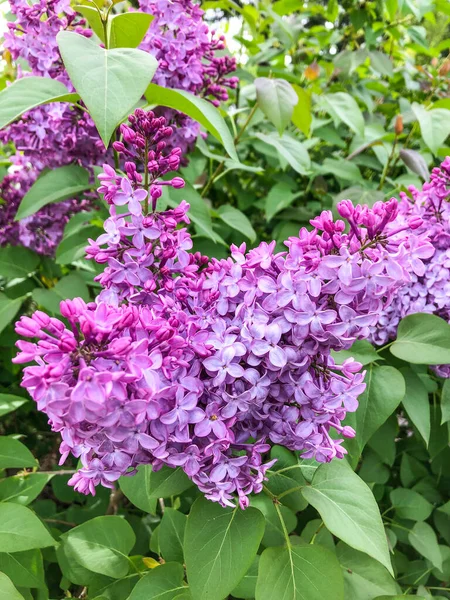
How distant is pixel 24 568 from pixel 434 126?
1678 mm

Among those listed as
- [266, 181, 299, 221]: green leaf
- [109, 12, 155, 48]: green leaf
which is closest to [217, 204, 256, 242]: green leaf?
[266, 181, 299, 221]: green leaf

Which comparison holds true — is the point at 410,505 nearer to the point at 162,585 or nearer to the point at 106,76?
the point at 162,585

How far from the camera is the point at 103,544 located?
1149 millimetres

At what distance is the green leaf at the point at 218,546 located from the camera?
0.86 m

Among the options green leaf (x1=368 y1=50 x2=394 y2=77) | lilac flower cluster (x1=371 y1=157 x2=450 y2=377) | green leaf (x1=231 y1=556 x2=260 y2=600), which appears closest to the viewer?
green leaf (x1=231 y1=556 x2=260 y2=600)

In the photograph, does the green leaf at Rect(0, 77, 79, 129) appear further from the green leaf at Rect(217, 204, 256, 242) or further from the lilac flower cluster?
the lilac flower cluster

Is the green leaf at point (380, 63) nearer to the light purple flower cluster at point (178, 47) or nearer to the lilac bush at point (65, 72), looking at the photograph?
the lilac bush at point (65, 72)

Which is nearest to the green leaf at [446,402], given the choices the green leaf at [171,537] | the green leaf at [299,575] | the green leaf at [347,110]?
the green leaf at [299,575]

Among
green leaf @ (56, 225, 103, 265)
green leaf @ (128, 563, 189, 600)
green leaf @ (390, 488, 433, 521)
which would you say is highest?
green leaf @ (56, 225, 103, 265)

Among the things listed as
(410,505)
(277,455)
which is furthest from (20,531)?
(410,505)

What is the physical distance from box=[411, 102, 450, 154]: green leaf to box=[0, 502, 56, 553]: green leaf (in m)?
1.49

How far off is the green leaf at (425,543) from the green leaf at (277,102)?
116 centimetres

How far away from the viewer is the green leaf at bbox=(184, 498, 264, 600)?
33.8 inches

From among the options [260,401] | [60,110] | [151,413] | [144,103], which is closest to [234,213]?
[144,103]
